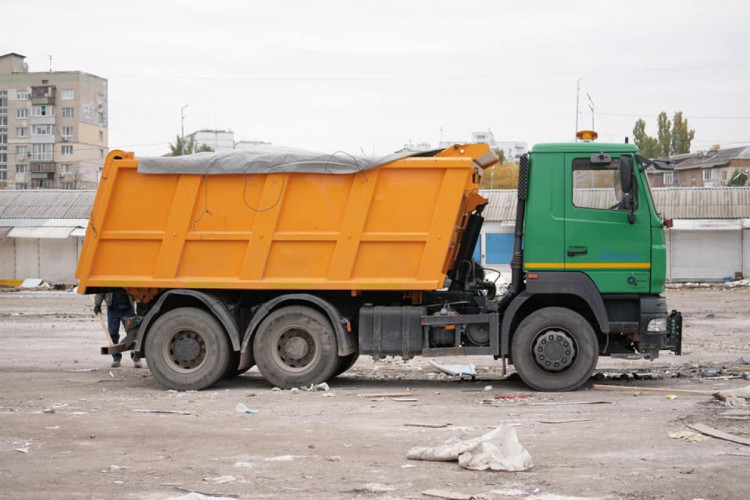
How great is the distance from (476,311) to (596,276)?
165 centimetres

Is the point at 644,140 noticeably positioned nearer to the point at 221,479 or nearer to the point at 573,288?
the point at 573,288

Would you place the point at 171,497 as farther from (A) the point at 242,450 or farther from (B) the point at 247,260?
(B) the point at 247,260

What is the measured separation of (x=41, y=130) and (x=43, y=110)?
2.77 metres

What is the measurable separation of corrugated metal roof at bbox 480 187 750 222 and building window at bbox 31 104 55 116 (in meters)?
67.5

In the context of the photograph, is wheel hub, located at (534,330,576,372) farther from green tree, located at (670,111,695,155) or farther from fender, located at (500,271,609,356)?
green tree, located at (670,111,695,155)

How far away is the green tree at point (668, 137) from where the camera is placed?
9888 centimetres

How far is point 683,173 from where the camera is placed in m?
91.4

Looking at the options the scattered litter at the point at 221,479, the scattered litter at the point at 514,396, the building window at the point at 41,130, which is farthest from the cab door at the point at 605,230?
the building window at the point at 41,130

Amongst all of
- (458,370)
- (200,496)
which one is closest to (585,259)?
(458,370)

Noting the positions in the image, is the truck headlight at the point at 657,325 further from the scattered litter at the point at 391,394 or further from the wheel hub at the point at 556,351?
the scattered litter at the point at 391,394

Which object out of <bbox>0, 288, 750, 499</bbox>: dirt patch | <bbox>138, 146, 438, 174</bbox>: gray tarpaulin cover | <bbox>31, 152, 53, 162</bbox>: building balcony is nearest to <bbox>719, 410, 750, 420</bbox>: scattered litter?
<bbox>0, 288, 750, 499</bbox>: dirt patch

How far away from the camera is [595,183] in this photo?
12195 mm

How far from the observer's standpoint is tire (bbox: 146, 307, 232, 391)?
12.9m

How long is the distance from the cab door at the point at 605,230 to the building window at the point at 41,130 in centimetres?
9621
